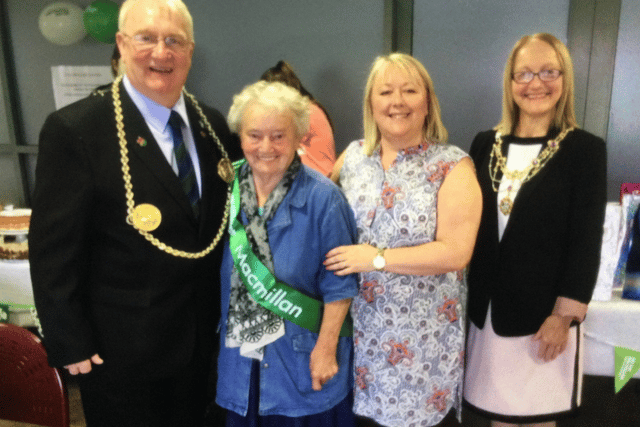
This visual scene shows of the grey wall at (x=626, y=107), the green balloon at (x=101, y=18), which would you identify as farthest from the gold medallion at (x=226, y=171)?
the green balloon at (x=101, y=18)

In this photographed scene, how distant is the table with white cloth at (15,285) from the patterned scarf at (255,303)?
137 cm

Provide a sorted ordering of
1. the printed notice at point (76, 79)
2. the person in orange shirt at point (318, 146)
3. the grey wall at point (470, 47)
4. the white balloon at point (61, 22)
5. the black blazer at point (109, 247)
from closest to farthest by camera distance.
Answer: the black blazer at point (109, 247) < the person in orange shirt at point (318, 146) < the grey wall at point (470, 47) < the white balloon at point (61, 22) < the printed notice at point (76, 79)

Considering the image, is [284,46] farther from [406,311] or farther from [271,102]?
[406,311]

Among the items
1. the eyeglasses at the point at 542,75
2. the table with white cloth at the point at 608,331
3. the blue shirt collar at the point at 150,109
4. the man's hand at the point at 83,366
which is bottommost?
the table with white cloth at the point at 608,331

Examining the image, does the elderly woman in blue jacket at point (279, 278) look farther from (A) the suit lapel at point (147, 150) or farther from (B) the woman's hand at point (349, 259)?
(A) the suit lapel at point (147, 150)

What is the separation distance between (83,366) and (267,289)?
0.55 meters

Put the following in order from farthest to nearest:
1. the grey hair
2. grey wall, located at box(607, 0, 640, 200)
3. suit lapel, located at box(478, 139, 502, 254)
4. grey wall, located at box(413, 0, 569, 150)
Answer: grey wall, located at box(413, 0, 569, 150), grey wall, located at box(607, 0, 640, 200), suit lapel, located at box(478, 139, 502, 254), the grey hair

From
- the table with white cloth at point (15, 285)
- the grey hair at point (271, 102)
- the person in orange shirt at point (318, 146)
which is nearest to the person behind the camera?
the grey hair at point (271, 102)

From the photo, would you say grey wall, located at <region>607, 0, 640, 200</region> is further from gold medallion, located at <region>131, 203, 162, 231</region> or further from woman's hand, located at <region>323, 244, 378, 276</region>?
gold medallion, located at <region>131, 203, 162, 231</region>

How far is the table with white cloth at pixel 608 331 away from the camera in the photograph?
1.72 metres

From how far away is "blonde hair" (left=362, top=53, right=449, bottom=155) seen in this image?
4.50 feet

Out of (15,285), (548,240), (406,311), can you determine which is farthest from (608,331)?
(15,285)

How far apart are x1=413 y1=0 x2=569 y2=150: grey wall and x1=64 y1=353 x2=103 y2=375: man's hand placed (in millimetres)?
2502

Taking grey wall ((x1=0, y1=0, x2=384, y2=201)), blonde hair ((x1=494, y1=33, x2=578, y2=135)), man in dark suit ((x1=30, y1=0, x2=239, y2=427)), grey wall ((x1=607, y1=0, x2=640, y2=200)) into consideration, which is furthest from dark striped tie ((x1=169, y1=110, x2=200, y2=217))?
grey wall ((x1=607, y1=0, x2=640, y2=200))
